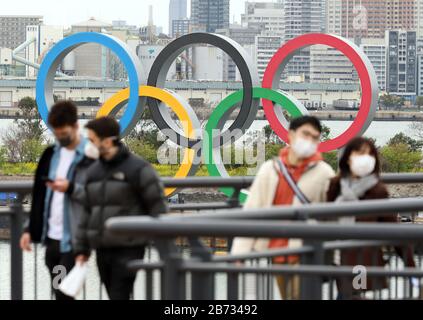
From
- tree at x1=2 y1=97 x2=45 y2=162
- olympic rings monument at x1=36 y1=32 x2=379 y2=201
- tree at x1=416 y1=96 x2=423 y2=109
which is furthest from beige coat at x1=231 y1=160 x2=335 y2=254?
tree at x1=416 y1=96 x2=423 y2=109

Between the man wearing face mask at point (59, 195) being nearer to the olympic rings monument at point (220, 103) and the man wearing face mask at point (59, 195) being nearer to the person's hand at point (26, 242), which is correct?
the person's hand at point (26, 242)

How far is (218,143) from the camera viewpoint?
1240 inches

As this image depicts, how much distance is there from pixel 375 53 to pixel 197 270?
196779mm

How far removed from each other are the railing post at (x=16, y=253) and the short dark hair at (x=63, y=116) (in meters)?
0.72

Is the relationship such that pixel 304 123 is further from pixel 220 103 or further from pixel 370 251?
pixel 220 103

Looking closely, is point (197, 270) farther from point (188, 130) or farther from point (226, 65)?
point (226, 65)

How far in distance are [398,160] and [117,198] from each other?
78870 millimetres

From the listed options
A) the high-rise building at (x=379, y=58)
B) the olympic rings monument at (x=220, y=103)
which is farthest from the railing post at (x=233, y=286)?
the high-rise building at (x=379, y=58)

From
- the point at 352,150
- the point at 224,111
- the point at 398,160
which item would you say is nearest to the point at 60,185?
the point at 352,150

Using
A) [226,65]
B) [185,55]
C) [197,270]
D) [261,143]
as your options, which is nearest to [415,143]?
[261,143]

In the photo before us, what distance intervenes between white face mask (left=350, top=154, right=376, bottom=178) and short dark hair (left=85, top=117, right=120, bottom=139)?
4.31ft

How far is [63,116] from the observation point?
23.3 feet

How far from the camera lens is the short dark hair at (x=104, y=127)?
6914mm

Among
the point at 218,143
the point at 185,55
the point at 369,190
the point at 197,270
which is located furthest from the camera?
the point at 185,55
